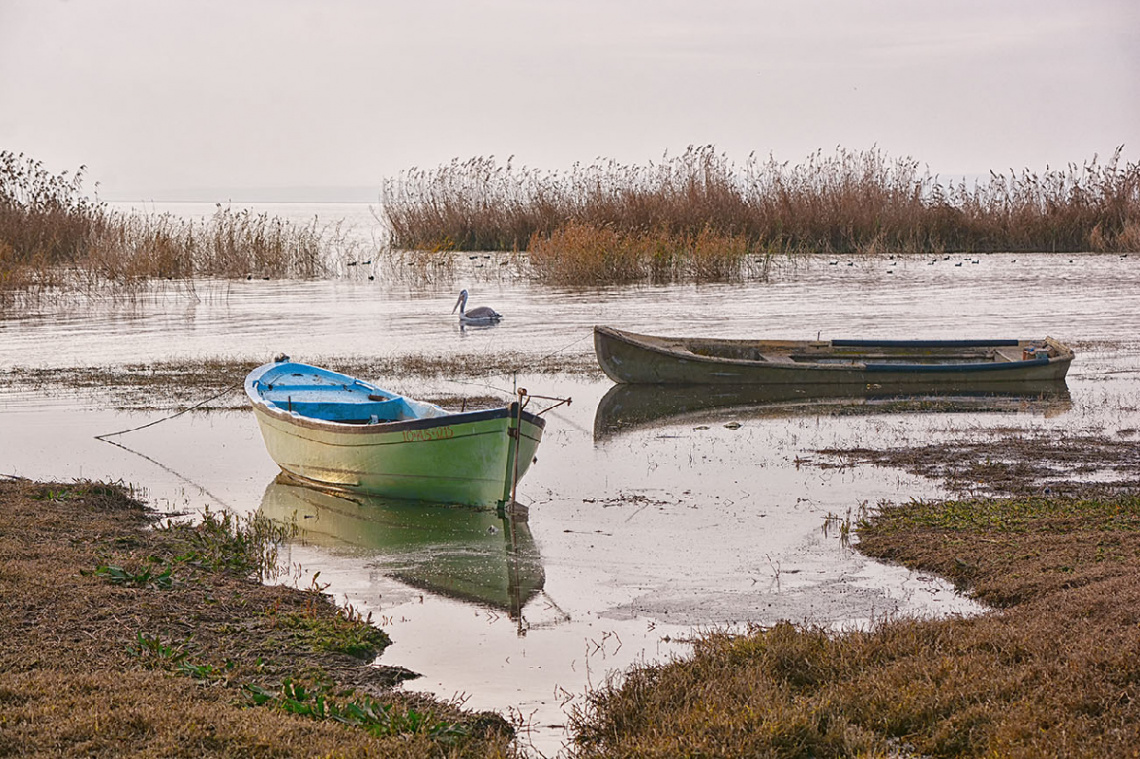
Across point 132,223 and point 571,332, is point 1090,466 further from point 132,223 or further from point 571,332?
point 132,223

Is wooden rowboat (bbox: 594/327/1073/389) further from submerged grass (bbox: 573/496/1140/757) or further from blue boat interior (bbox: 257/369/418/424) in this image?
submerged grass (bbox: 573/496/1140/757)

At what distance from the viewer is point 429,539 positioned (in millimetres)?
8445

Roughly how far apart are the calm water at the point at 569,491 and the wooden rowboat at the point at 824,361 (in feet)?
1.70

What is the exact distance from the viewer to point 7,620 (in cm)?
566

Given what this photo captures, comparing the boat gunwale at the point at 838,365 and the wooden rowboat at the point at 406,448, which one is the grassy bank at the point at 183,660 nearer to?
the wooden rowboat at the point at 406,448

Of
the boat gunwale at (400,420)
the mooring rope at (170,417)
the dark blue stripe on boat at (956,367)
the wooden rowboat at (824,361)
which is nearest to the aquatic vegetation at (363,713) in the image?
the boat gunwale at (400,420)

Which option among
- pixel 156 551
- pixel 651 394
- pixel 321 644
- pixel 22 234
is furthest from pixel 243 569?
pixel 22 234

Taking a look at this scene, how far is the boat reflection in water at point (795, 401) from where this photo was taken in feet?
43.7

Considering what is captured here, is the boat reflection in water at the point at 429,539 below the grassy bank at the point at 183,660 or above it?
below

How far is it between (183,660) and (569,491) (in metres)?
4.78

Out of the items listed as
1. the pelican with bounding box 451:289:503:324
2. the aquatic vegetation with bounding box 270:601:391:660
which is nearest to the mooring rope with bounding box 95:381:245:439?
the aquatic vegetation with bounding box 270:601:391:660

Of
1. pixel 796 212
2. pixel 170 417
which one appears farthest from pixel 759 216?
pixel 170 417

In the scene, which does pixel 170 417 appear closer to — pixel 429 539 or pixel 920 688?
pixel 429 539

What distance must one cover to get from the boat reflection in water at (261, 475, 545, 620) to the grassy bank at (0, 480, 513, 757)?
73 cm
